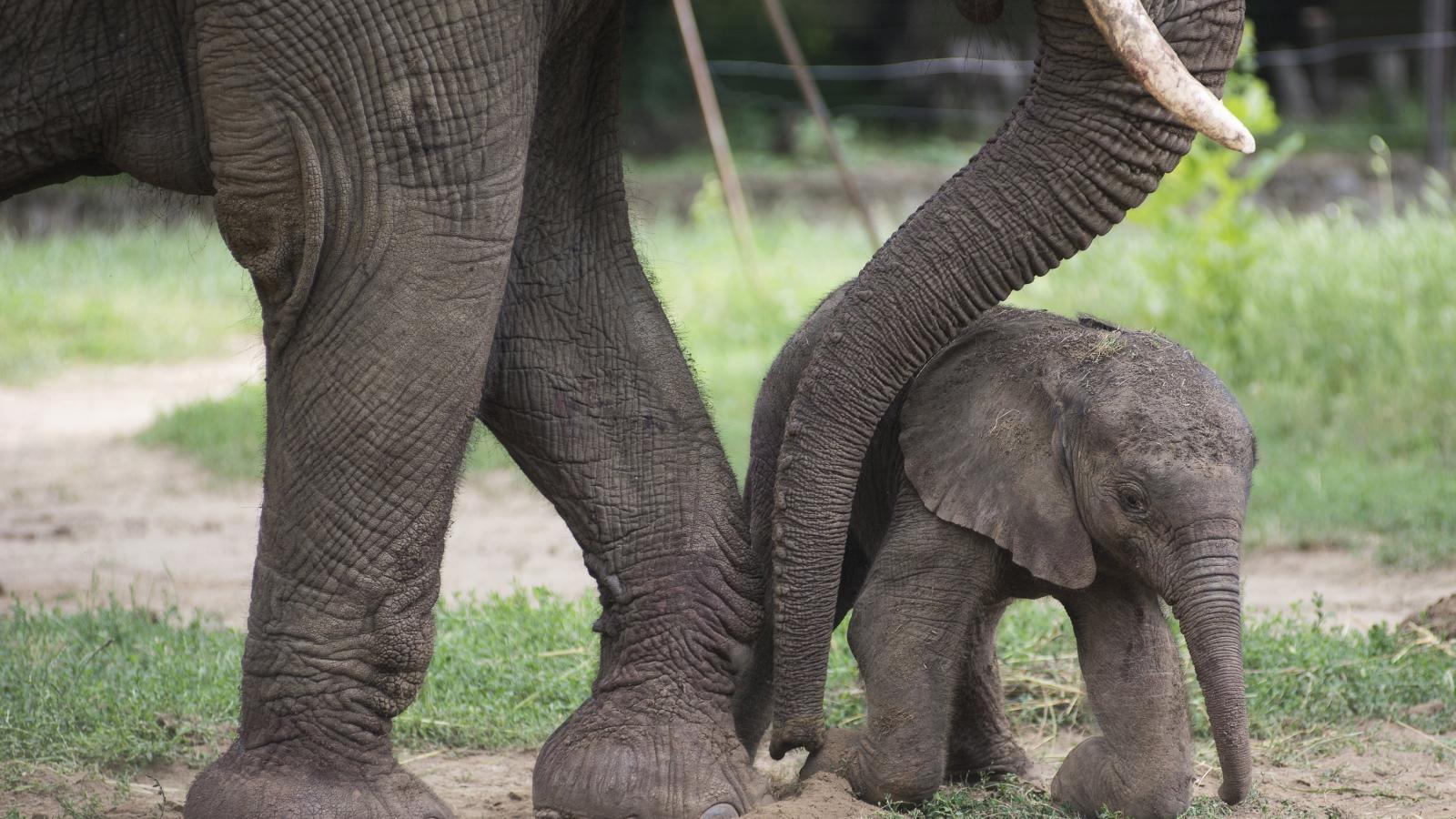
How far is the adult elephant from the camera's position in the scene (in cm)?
323

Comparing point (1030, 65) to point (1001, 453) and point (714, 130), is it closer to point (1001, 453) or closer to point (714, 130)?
point (714, 130)

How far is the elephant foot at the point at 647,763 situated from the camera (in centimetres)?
372

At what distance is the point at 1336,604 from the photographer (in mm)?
6020

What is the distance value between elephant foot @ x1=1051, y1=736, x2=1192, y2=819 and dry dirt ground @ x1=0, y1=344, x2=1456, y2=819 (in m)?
0.39

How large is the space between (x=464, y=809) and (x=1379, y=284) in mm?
6811

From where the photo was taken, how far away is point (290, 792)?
11.2ft

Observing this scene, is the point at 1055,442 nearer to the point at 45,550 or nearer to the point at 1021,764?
the point at 1021,764

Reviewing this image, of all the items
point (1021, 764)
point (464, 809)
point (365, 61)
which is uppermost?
point (365, 61)

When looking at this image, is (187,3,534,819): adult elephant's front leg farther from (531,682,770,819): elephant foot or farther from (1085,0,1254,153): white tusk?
(1085,0,1254,153): white tusk

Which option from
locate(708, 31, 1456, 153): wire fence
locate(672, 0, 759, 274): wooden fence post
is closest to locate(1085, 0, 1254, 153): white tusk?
locate(672, 0, 759, 274): wooden fence post

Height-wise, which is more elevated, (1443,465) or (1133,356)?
(1443,465)

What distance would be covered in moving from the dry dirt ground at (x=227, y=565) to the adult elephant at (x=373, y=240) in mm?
523

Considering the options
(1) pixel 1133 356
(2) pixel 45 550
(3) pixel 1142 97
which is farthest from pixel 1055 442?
(2) pixel 45 550

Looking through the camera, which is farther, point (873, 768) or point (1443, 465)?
point (1443, 465)
